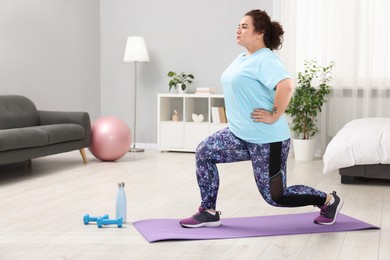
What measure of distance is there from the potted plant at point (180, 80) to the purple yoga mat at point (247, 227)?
11.6 feet

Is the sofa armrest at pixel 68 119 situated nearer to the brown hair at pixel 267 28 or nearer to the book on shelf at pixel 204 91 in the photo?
the book on shelf at pixel 204 91

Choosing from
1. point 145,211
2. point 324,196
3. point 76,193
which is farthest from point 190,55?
point 324,196

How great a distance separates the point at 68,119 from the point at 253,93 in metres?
3.08

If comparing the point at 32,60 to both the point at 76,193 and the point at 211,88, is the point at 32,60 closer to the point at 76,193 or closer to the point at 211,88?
the point at 211,88

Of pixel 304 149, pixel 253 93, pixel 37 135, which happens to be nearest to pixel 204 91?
pixel 304 149

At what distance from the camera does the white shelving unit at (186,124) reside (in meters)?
6.79

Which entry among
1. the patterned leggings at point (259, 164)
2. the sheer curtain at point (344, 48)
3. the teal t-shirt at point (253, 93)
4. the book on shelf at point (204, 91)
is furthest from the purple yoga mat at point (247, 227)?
the book on shelf at point (204, 91)

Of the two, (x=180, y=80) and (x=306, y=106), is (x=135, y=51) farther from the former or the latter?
(x=306, y=106)

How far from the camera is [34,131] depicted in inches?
195

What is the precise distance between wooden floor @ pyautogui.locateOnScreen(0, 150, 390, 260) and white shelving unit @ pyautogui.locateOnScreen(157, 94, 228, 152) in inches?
21.7

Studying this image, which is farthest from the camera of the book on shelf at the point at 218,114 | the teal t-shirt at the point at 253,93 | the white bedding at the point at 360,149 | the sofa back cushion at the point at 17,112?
the book on shelf at the point at 218,114

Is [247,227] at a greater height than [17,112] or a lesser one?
lesser

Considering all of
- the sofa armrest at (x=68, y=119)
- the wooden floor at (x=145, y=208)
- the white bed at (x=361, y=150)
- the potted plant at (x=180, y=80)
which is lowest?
the wooden floor at (x=145, y=208)

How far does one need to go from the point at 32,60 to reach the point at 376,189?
3603 millimetres
